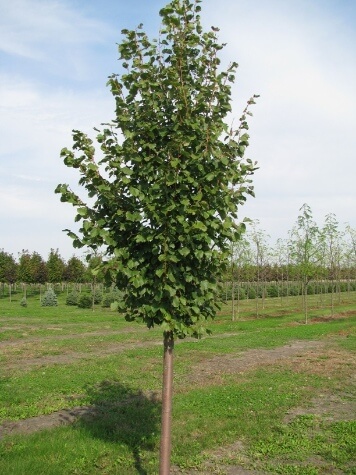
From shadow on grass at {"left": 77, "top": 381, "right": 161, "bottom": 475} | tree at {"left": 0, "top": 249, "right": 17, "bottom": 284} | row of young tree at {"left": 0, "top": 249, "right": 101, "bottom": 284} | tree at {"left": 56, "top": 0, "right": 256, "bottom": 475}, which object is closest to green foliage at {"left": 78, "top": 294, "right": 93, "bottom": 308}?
row of young tree at {"left": 0, "top": 249, "right": 101, "bottom": 284}

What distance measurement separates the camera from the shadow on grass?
284 inches

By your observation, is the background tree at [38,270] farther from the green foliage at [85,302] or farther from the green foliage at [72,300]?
the green foliage at [85,302]

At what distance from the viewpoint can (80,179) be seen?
488 centimetres

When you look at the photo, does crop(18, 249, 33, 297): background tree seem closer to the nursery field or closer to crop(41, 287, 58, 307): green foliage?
crop(41, 287, 58, 307): green foliage

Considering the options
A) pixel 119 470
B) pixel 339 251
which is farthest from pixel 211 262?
pixel 339 251

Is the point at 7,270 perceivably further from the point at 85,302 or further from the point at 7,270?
the point at 85,302

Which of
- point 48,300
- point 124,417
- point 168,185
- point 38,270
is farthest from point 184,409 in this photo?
point 38,270

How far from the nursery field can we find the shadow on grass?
0.9 inches

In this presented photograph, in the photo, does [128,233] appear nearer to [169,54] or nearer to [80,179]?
[80,179]

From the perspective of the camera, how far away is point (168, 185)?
4.59 meters

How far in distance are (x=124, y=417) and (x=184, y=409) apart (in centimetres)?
132

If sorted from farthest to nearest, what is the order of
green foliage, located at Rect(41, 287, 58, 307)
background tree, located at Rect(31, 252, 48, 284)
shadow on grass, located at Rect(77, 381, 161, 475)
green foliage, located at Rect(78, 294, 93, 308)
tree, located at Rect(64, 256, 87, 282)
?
tree, located at Rect(64, 256, 87, 282) < background tree, located at Rect(31, 252, 48, 284) < green foliage, located at Rect(41, 287, 58, 307) < green foliage, located at Rect(78, 294, 93, 308) < shadow on grass, located at Rect(77, 381, 161, 475)

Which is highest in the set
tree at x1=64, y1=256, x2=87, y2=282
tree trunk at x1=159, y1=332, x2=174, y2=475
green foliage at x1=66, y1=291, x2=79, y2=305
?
tree at x1=64, y1=256, x2=87, y2=282

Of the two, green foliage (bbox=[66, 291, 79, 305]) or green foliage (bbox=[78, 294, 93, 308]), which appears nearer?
green foliage (bbox=[78, 294, 93, 308])
